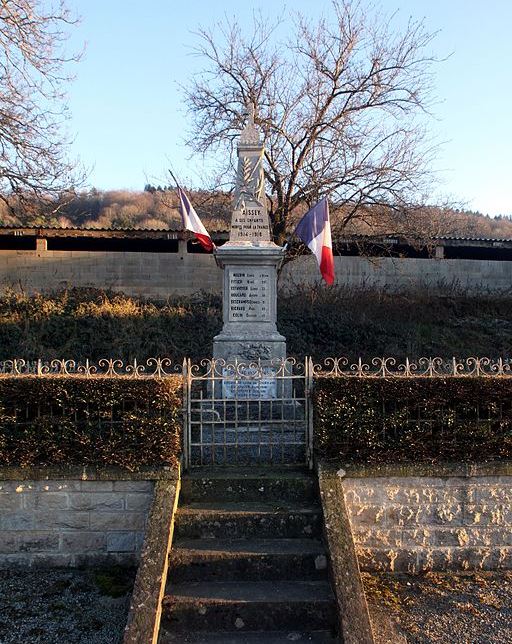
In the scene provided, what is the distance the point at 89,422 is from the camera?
5.33 meters

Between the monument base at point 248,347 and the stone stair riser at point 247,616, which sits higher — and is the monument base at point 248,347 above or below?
above

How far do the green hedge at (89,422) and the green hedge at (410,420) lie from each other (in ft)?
4.79

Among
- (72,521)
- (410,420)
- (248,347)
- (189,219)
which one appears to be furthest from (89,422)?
(189,219)

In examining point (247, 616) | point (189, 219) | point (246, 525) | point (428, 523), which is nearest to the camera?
point (247, 616)

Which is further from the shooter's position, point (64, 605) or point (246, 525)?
point (246, 525)

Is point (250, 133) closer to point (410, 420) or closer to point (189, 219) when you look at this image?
point (189, 219)

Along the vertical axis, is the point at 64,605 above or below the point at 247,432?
below

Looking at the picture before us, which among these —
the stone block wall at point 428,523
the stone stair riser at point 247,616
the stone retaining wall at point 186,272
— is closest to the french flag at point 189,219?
the stone block wall at point 428,523

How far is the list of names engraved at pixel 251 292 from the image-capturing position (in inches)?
366

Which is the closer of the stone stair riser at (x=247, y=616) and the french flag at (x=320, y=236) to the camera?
the stone stair riser at (x=247, y=616)

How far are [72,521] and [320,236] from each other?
5.45 meters

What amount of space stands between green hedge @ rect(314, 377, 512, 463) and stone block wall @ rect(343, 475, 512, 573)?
247 mm

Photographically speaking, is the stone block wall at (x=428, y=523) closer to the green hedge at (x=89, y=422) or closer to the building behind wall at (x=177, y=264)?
the green hedge at (x=89, y=422)

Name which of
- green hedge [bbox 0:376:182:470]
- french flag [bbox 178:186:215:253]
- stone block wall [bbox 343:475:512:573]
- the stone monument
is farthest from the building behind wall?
stone block wall [bbox 343:475:512:573]
